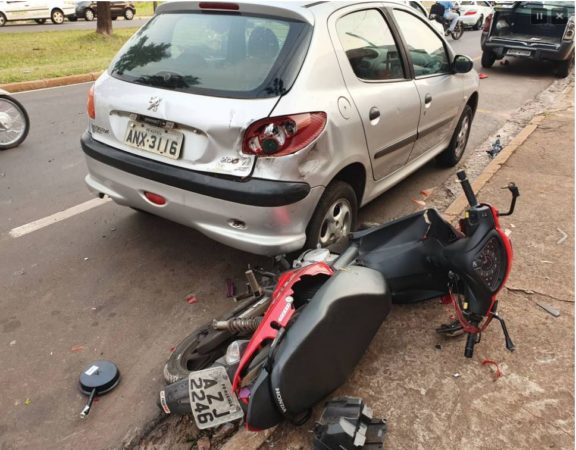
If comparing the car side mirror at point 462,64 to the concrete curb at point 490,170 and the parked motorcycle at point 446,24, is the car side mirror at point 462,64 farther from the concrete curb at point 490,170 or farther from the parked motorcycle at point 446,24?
the parked motorcycle at point 446,24

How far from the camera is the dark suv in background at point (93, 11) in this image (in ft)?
78.1

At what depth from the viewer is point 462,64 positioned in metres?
4.31

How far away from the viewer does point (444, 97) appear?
4.30 m

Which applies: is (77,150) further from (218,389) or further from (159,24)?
(218,389)

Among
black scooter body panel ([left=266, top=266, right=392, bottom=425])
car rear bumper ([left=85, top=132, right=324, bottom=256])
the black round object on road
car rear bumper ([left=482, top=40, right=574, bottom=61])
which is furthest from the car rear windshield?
car rear bumper ([left=482, top=40, right=574, bottom=61])

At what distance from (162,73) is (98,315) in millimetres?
1515

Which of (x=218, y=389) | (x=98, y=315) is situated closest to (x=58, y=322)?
(x=98, y=315)

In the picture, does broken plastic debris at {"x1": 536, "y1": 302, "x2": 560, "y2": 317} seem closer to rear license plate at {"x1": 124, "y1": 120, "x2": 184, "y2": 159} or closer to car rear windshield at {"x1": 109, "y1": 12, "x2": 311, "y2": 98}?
car rear windshield at {"x1": 109, "y1": 12, "x2": 311, "y2": 98}

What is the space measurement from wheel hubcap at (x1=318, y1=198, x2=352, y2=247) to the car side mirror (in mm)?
1907

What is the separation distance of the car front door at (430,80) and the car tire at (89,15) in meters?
24.1

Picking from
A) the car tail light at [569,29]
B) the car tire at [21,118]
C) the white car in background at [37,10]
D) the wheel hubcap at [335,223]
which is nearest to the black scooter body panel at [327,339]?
the wheel hubcap at [335,223]

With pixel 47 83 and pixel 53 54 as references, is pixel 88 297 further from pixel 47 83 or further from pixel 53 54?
pixel 53 54

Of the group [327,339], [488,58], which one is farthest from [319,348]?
[488,58]

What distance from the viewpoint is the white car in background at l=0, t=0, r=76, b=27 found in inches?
806
